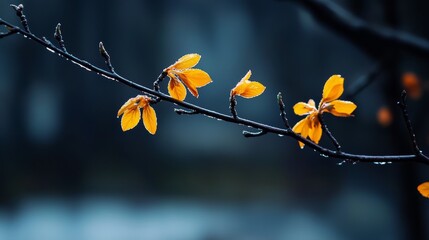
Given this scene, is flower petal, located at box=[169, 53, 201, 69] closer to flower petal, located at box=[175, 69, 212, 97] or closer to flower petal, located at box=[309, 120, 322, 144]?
flower petal, located at box=[175, 69, 212, 97]

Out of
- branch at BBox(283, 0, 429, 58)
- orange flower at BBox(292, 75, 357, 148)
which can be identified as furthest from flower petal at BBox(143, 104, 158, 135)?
branch at BBox(283, 0, 429, 58)

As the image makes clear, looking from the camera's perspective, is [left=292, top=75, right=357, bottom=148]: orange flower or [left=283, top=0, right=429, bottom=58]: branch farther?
[left=283, top=0, right=429, bottom=58]: branch

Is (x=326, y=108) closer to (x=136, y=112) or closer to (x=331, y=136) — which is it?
(x=331, y=136)

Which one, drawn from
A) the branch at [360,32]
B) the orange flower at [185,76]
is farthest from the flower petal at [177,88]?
the branch at [360,32]

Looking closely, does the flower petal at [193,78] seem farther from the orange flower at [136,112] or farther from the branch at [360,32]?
the branch at [360,32]

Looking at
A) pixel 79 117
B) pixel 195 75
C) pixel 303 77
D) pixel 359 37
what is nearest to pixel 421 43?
pixel 359 37

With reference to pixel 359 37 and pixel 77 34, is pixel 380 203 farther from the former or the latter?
pixel 359 37
